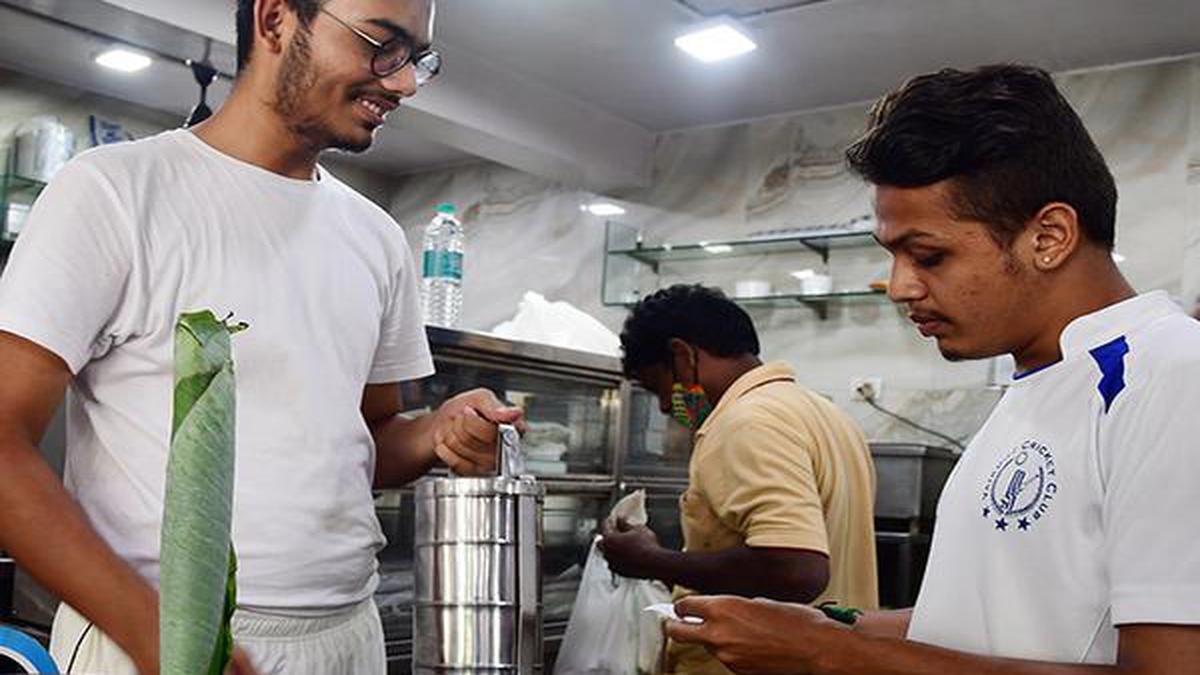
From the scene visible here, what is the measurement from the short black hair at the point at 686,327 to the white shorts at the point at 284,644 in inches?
48.6

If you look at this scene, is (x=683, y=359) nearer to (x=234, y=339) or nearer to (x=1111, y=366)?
(x=234, y=339)

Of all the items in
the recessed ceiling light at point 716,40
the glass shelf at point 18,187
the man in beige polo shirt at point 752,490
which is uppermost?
the recessed ceiling light at point 716,40

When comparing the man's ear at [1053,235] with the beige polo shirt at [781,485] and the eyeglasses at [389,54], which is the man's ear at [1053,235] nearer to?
the eyeglasses at [389,54]

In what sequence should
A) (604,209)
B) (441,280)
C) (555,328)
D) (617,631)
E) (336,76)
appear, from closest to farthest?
(336,76) < (617,631) < (441,280) < (555,328) < (604,209)

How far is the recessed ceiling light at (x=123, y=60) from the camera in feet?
12.4

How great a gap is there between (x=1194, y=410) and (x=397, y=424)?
109 cm

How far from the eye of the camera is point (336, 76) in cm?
145

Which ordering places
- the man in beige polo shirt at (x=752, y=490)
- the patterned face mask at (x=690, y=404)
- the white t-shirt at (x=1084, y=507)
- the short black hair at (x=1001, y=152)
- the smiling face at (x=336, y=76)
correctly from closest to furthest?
1. the white t-shirt at (x=1084, y=507)
2. the short black hair at (x=1001, y=152)
3. the smiling face at (x=336, y=76)
4. the man in beige polo shirt at (x=752, y=490)
5. the patterned face mask at (x=690, y=404)

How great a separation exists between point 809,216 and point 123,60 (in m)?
2.72

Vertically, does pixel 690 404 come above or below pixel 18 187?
below

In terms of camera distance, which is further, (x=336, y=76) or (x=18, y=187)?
(x=18, y=187)

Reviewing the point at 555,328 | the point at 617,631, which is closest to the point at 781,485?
the point at 617,631

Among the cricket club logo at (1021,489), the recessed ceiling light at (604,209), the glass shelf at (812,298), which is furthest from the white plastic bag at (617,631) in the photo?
the recessed ceiling light at (604,209)

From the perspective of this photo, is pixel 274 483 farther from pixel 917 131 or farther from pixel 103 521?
pixel 917 131
